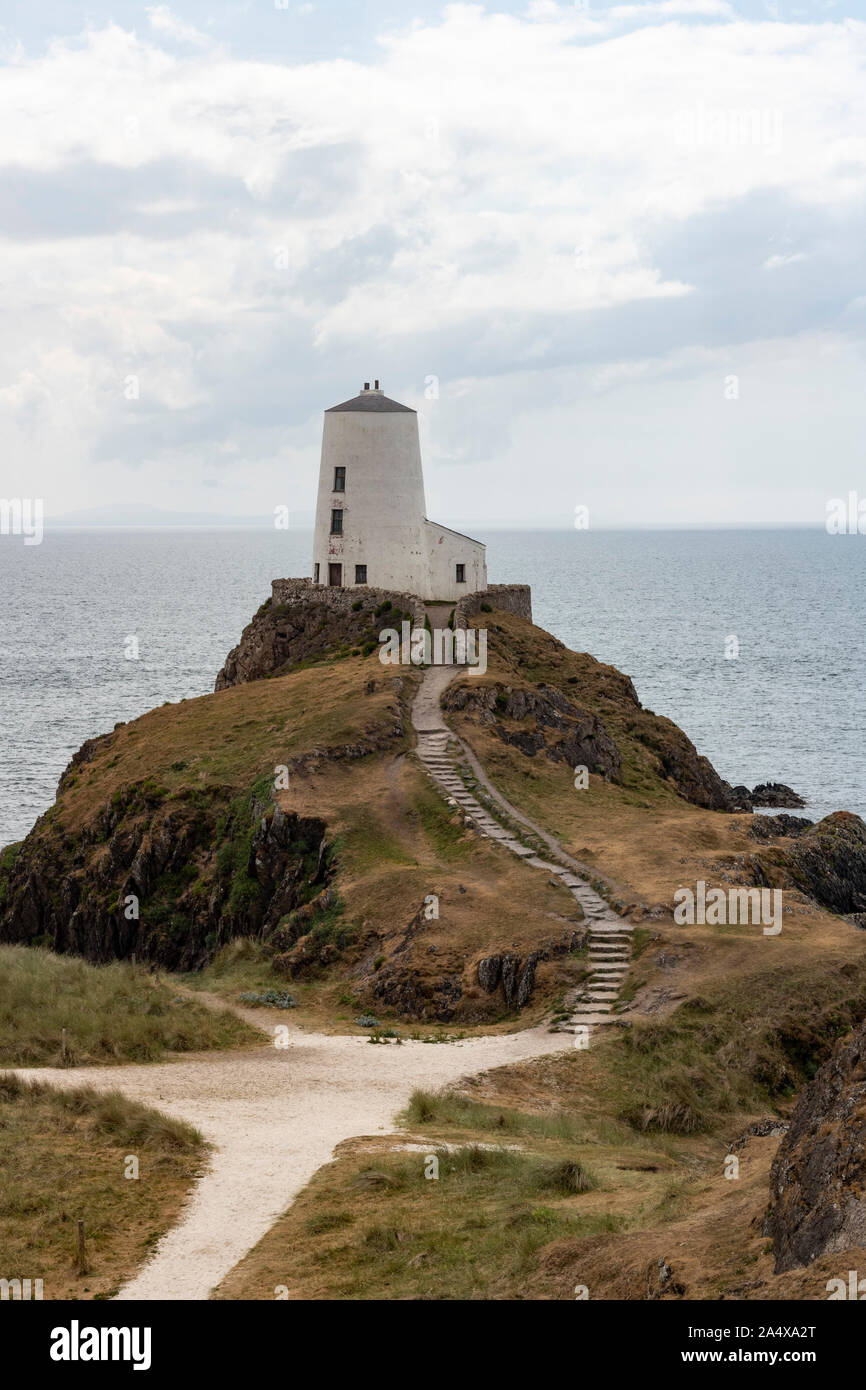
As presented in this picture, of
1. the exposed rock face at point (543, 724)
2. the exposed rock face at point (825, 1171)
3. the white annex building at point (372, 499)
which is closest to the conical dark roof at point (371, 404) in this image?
the white annex building at point (372, 499)

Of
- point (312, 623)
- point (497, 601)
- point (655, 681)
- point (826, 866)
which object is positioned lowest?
point (826, 866)

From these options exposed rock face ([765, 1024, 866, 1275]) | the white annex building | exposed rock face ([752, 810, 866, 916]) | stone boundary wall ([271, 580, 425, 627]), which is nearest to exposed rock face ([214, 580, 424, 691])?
stone boundary wall ([271, 580, 425, 627])

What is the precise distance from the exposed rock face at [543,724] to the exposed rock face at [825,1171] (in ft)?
112

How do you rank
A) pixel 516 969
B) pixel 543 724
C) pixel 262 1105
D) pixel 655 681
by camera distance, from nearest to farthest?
pixel 262 1105
pixel 516 969
pixel 543 724
pixel 655 681

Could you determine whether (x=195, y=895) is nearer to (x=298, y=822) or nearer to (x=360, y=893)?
(x=298, y=822)

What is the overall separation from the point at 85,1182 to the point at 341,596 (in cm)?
4399

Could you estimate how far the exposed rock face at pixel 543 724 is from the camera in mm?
51125

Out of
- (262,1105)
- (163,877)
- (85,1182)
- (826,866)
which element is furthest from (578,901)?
(85,1182)

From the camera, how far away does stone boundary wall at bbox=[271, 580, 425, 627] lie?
201ft

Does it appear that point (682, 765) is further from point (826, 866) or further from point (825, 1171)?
point (825, 1171)

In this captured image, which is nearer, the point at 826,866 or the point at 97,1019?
the point at 97,1019

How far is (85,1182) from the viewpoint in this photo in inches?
837

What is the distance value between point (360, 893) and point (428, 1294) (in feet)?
72.6
